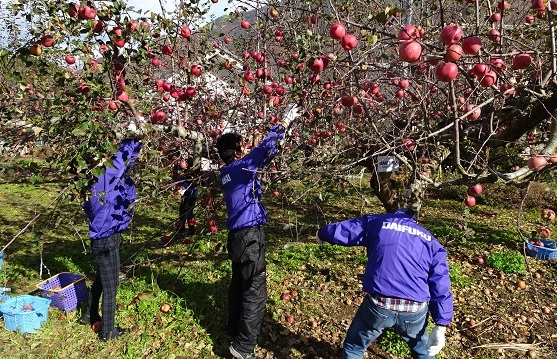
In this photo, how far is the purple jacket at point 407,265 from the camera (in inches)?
99.9

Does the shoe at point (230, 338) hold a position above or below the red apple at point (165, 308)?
below

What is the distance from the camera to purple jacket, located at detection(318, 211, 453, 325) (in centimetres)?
254

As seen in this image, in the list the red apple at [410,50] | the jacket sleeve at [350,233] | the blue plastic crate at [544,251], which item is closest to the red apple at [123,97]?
the jacket sleeve at [350,233]

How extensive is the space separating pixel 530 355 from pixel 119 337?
136 inches

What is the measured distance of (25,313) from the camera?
3.63 meters

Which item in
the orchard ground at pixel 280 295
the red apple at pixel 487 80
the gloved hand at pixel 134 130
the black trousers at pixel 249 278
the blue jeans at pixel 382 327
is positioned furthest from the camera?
the orchard ground at pixel 280 295

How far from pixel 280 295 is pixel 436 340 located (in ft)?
6.49

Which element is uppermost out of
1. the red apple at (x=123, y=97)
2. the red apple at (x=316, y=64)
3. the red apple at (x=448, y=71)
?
the red apple at (x=316, y=64)

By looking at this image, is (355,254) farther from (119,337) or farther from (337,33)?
(337,33)

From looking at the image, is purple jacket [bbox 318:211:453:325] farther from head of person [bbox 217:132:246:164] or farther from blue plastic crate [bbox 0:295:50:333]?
blue plastic crate [bbox 0:295:50:333]

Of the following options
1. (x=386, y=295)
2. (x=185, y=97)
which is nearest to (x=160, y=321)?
(x=185, y=97)

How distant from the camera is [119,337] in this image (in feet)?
11.9

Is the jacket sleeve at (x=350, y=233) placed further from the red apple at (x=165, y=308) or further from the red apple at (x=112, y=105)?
the red apple at (x=165, y=308)

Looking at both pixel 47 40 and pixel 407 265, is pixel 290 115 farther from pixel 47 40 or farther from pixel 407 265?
pixel 47 40
